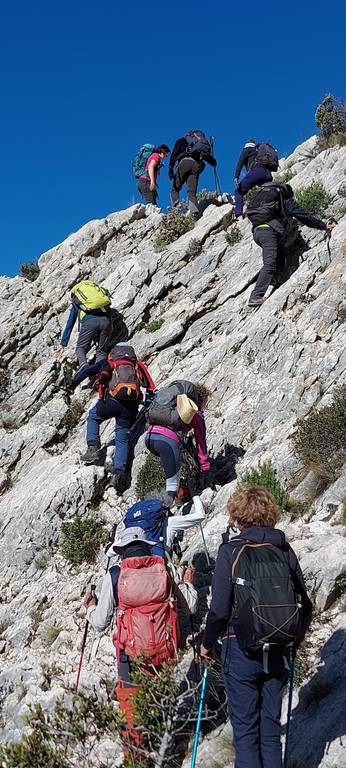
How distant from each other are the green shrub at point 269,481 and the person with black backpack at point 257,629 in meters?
3.49

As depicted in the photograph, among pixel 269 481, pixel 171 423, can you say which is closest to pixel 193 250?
pixel 171 423

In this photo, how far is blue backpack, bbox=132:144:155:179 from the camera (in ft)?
61.2

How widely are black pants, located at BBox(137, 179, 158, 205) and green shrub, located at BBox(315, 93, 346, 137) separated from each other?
19.0ft

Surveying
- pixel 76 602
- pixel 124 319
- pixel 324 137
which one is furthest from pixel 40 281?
pixel 76 602

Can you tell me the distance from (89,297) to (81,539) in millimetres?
5470

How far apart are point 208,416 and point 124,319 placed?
15.2ft

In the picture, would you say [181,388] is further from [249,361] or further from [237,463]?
[249,361]

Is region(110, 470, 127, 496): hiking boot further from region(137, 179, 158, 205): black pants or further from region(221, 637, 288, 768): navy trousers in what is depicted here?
region(137, 179, 158, 205): black pants

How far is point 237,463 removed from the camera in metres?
9.50

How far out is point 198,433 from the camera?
8.78 metres

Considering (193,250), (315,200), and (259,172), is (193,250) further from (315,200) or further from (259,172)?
(315,200)

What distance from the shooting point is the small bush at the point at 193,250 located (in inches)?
588

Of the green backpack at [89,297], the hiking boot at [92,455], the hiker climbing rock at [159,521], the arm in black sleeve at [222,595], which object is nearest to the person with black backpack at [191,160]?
the green backpack at [89,297]

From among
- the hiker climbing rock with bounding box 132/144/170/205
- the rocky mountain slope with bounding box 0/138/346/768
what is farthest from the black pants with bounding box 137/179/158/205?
the rocky mountain slope with bounding box 0/138/346/768
